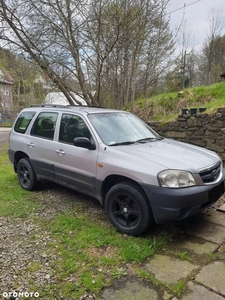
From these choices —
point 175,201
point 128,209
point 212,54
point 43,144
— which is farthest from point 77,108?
point 212,54

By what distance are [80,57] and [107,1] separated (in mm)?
1820

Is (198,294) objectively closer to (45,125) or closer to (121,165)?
(121,165)

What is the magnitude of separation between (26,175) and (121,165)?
2.69m

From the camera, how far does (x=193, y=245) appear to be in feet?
9.46

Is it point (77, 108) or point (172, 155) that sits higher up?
point (77, 108)

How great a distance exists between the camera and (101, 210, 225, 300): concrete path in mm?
2152

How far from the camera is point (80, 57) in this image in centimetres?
793

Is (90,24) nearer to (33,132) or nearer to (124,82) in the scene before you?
(124,82)

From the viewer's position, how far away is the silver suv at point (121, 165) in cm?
280

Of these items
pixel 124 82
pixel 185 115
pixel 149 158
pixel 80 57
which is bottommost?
pixel 149 158

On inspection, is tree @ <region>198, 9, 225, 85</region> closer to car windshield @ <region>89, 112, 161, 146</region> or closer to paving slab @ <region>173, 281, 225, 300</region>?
car windshield @ <region>89, 112, 161, 146</region>

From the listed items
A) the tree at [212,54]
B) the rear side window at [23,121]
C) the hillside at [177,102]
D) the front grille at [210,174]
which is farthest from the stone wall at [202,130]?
the tree at [212,54]

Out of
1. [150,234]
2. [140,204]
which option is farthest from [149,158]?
[150,234]

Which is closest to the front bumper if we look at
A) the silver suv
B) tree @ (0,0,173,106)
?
the silver suv
